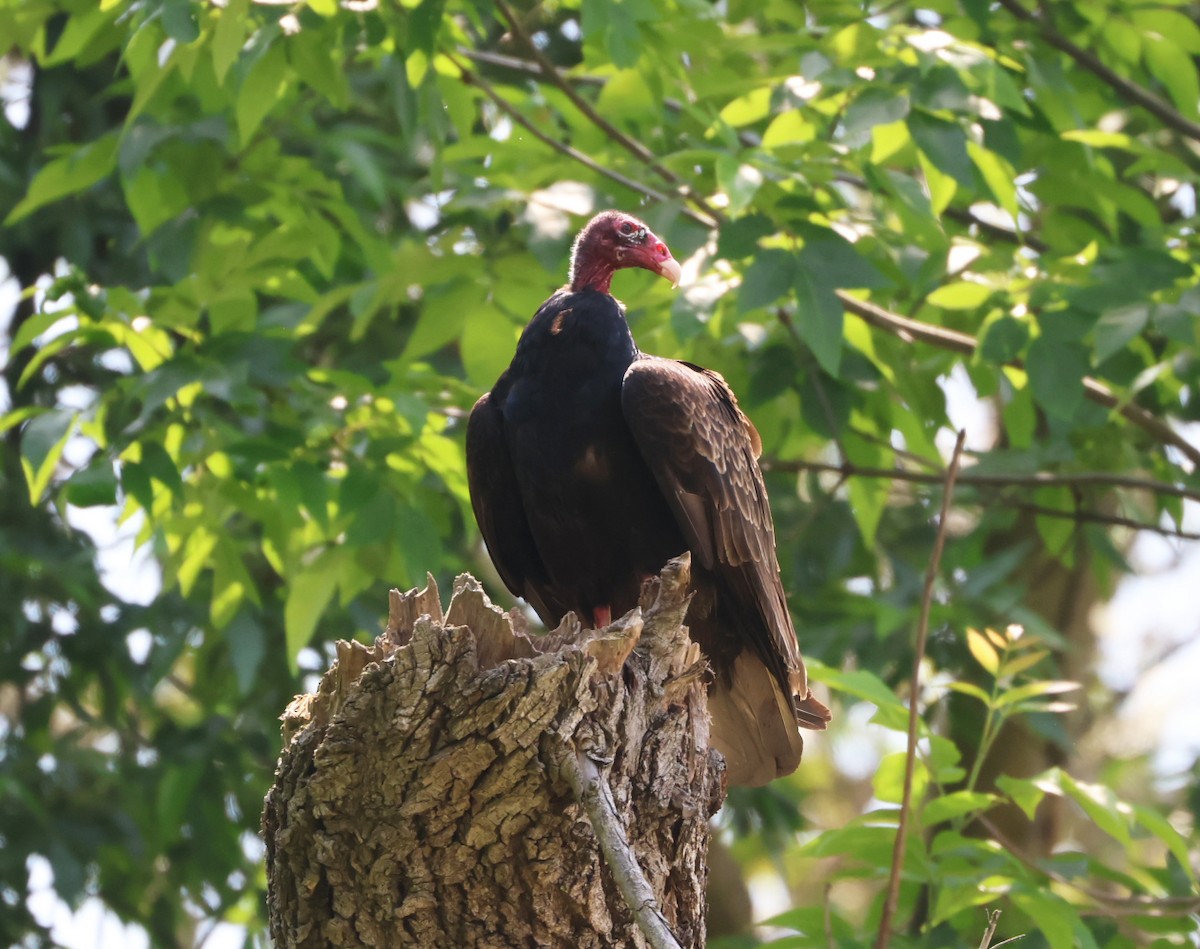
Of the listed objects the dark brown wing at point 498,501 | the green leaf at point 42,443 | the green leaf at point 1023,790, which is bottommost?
the green leaf at point 1023,790

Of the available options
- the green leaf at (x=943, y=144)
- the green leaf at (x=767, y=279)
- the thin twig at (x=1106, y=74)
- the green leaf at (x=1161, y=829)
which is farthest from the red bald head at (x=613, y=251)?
the green leaf at (x=1161, y=829)

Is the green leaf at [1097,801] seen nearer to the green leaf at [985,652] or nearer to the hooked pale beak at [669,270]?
the green leaf at [985,652]

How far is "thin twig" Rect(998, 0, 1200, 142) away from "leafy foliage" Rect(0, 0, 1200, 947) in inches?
0.7

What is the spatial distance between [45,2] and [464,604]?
10.2 feet

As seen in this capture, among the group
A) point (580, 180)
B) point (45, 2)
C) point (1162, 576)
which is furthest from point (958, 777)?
point (1162, 576)

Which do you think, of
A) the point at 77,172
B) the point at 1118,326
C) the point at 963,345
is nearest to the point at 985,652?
the point at 1118,326

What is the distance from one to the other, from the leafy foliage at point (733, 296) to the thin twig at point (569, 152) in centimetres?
3

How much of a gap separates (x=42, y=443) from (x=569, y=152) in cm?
192

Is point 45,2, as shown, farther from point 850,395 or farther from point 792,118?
point 850,395

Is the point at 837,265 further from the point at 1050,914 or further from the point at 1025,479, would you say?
the point at 1050,914

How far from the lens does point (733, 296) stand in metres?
4.65

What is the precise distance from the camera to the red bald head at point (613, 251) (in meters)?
4.40

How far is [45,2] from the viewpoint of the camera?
15.4 ft

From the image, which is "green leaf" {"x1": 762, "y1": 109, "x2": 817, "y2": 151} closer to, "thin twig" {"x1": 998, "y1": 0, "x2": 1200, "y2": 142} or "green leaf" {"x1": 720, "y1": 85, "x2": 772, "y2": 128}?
"green leaf" {"x1": 720, "y1": 85, "x2": 772, "y2": 128}
